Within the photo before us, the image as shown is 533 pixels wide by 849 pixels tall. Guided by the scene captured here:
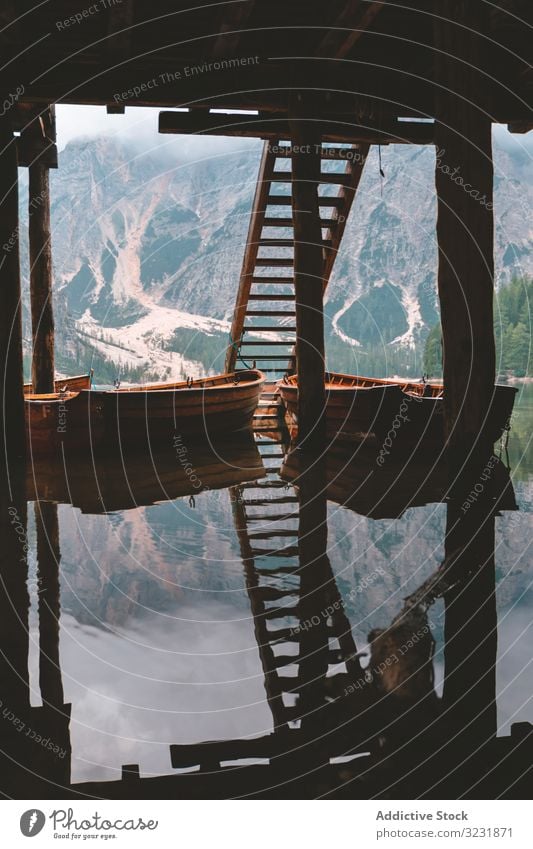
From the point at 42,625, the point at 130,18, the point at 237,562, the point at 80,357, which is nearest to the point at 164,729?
the point at 42,625

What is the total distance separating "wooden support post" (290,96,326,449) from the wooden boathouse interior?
0.02 metres

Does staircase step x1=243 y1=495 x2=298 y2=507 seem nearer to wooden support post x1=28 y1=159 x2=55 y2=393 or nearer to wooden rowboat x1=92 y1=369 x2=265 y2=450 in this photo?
wooden rowboat x1=92 y1=369 x2=265 y2=450

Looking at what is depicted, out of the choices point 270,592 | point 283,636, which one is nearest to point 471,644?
point 283,636

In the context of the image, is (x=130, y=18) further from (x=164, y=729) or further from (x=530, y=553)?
(x=164, y=729)

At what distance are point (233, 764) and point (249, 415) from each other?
15089 millimetres

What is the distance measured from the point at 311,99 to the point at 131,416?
6379 millimetres

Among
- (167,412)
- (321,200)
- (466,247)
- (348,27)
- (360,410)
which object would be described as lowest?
(167,412)

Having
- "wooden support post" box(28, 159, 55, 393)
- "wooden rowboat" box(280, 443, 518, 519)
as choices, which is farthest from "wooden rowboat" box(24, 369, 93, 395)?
"wooden rowboat" box(280, 443, 518, 519)

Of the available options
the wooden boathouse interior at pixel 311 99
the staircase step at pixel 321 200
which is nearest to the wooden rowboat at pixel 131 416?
the wooden boathouse interior at pixel 311 99

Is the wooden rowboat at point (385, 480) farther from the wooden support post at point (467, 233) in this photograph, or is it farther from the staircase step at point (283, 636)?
the staircase step at point (283, 636)

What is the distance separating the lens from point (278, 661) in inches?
161

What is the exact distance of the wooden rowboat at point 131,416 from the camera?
13.4m

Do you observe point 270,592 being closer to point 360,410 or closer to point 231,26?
point 231,26

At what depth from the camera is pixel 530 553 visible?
643 cm
